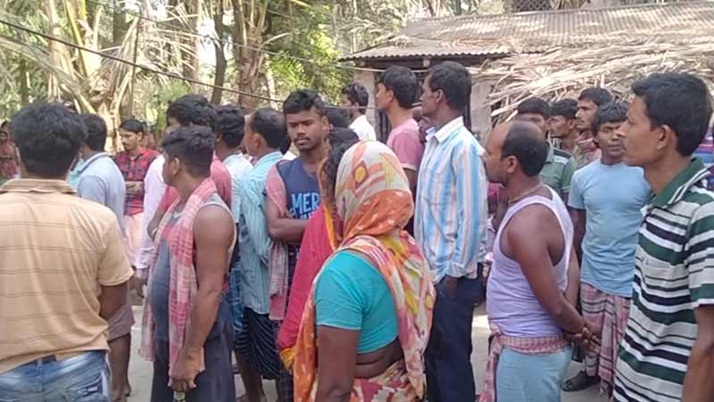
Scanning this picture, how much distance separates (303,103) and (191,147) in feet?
3.25

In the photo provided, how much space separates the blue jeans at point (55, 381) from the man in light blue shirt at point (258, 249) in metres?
1.69

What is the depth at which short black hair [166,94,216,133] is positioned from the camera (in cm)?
461

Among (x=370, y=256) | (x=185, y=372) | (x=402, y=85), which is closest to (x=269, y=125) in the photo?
(x=402, y=85)

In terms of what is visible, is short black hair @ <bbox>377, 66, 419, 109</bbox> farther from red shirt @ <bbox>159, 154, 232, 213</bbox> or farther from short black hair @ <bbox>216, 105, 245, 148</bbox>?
red shirt @ <bbox>159, 154, 232, 213</bbox>

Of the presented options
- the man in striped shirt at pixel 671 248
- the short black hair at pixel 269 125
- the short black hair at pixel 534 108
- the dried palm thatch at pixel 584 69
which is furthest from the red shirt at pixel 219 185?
the dried palm thatch at pixel 584 69

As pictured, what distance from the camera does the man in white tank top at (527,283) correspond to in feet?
9.71

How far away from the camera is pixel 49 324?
110 inches

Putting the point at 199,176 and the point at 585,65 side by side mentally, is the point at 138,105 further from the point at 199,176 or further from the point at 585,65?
the point at 199,176

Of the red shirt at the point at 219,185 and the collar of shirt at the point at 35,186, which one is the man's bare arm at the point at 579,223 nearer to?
the red shirt at the point at 219,185

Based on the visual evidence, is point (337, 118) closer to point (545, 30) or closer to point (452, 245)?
point (452, 245)

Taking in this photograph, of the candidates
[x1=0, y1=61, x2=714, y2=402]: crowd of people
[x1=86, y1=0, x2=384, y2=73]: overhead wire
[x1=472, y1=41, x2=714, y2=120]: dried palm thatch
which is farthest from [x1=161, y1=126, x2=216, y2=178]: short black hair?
[x1=86, y1=0, x2=384, y2=73]: overhead wire

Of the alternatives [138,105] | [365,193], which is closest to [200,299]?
[365,193]

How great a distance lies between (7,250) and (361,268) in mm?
1276

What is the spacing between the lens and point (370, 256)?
2.33 meters
